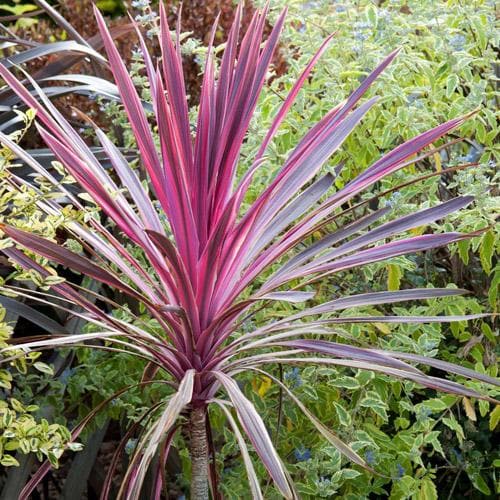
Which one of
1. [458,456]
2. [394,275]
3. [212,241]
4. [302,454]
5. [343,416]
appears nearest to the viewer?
[212,241]

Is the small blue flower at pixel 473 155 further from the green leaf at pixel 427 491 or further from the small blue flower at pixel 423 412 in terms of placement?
the green leaf at pixel 427 491

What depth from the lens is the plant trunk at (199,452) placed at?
71.4 inches

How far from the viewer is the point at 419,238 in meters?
1.85

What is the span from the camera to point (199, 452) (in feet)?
5.95

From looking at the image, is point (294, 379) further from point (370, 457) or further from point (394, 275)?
point (394, 275)

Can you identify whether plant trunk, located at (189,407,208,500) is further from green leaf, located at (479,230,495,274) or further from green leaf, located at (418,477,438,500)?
green leaf, located at (479,230,495,274)

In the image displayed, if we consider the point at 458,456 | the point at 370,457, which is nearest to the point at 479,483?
the point at 458,456

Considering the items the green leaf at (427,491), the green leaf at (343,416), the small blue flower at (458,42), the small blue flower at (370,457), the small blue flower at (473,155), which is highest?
the small blue flower at (458,42)

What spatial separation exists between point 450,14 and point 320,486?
4.56ft

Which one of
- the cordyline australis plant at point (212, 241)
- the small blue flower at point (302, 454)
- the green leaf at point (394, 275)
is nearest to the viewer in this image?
the cordyline australis plant at point (212, 241)

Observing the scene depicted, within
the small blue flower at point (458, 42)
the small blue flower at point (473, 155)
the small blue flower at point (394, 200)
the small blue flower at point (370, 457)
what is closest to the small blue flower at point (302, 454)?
the small blue flower at point (370, 457)

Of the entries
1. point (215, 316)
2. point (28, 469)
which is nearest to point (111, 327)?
point (215, 316)

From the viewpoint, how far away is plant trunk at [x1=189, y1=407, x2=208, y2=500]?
5.95 ft

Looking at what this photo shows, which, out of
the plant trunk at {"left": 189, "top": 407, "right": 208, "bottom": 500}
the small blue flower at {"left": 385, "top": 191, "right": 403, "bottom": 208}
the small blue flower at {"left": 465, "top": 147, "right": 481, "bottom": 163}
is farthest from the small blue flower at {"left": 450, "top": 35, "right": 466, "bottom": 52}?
the plant trunk at {"left": 189, "top": 407, "right": 208, "bottom": 500}
